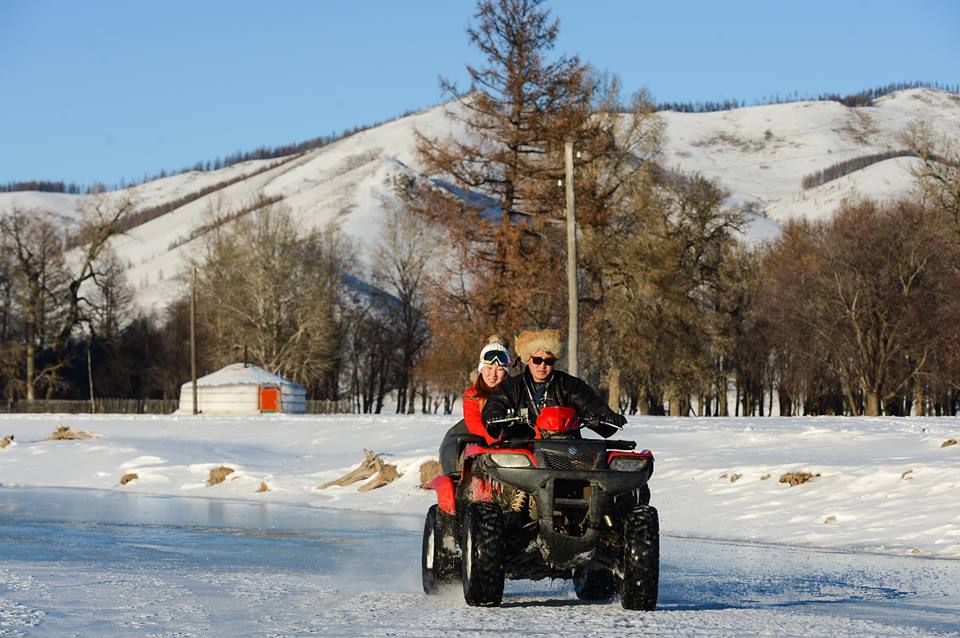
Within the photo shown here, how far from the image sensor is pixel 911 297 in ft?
218

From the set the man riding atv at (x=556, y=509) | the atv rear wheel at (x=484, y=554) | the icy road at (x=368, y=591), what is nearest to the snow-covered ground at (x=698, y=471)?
the icy road at (x=368, y=591)

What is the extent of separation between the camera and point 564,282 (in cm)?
4606

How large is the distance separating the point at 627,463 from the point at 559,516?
0.61m

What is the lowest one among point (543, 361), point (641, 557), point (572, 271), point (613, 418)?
point (641, 557)

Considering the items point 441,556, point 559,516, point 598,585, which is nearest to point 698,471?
point 598,585

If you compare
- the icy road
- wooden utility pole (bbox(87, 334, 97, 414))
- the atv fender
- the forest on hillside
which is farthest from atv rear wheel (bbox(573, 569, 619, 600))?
wooden utility pole (bbox(87, 334, 97, 414))

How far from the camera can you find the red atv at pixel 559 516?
8.84m

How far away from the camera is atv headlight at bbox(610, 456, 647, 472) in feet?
29.7

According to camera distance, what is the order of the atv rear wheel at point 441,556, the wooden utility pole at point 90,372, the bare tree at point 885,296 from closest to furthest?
the atv rear wheel at point 441,556, the bare tree at point 885,296, the wooden utility pole at point 90,372

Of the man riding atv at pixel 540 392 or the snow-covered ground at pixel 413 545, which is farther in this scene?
the man riding atv at pixel 540 392

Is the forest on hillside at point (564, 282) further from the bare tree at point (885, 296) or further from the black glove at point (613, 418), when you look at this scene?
the black glove at point (613, 418)

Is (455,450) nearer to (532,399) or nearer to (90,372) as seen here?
(532,399)

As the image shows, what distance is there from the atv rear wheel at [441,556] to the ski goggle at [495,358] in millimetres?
1246

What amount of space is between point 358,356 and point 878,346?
6074 centimetres
